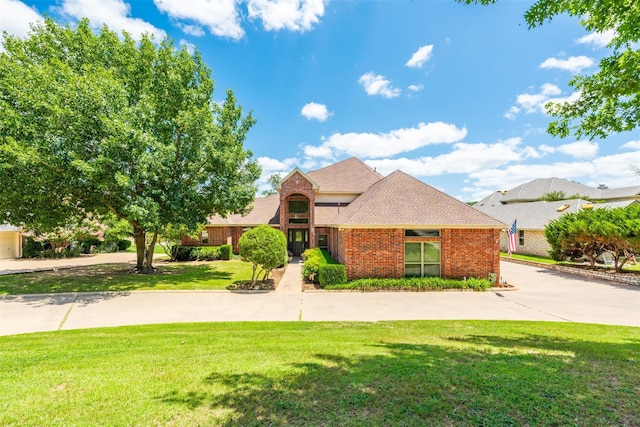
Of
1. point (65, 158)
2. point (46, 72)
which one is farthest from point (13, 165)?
point (46, 72)

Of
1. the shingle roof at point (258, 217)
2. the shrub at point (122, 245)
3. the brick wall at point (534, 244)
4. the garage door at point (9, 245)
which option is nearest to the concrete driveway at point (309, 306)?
the brick wall at point (534, 244)

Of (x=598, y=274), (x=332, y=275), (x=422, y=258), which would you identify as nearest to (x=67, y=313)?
(x=332, y=275)

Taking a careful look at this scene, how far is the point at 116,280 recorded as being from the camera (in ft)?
48.3

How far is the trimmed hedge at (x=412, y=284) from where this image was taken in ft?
43.5

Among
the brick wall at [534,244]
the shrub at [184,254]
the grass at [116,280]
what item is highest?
the brick wall at [534,244]

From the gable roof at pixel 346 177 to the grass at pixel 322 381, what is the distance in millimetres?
20285

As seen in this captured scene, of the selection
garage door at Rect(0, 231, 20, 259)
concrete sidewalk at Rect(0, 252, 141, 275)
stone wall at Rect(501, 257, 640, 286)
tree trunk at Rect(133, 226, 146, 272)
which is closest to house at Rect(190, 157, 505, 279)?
stone wall at Rect(501, 257, 640, 286)

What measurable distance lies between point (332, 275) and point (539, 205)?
86.8ft

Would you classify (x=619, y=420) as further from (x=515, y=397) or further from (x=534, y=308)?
(x=534, y=308)

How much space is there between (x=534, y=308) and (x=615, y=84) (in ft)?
28.9

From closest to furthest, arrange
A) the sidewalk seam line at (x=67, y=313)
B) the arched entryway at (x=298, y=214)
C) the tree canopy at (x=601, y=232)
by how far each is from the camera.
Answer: the sidewalk seam line at (x=67, y=313) → the tree canopy at (x=601, y=232) → the arched entryway at (x=298, y=214)

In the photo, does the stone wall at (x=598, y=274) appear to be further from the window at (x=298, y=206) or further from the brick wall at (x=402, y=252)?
the window at (x=298, y=206)

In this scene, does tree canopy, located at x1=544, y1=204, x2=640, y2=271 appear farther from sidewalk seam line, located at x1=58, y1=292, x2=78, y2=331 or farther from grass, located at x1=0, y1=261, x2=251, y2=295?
sidewalk seam line, located at x1=58, y1=292, x2=78, y2=331

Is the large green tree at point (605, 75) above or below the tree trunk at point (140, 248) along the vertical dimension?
above
